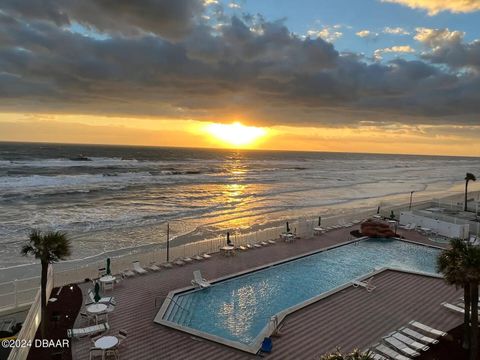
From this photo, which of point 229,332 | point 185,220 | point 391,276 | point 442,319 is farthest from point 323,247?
point 185,220

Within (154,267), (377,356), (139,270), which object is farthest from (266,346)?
(154,267)

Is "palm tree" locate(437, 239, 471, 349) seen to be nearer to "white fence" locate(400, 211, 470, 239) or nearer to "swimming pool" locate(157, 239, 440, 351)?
"swimming pool" locate(157, 239, 440, 351)

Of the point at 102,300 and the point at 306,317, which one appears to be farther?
the point at 102,300

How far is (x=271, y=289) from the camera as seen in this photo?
16.5m

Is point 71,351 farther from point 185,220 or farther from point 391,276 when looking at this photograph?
point 185,220

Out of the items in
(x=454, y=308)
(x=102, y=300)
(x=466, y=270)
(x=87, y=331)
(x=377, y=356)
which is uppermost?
(x=466, y=270)

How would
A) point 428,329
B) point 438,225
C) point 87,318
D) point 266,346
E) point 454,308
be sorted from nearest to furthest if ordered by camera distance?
point 266,346 < point 428,329 < point 87,318 < point 454,308 < point 438,225

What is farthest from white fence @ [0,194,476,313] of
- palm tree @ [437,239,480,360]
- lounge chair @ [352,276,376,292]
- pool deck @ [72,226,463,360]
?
palm tree @ [437,239,480,360]

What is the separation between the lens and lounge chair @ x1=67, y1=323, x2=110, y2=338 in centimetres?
1155

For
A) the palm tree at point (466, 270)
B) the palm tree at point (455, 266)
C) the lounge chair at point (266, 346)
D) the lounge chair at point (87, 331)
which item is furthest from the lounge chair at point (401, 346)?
the lounge chair at point (87, 331)

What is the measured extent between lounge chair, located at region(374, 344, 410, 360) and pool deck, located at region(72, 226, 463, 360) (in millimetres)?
574

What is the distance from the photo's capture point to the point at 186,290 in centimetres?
1573

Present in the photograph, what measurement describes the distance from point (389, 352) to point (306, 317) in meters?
3.23

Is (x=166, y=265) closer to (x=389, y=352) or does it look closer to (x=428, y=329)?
(x=389, y=352)
